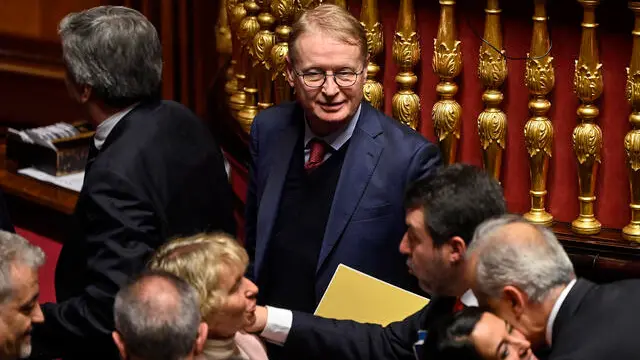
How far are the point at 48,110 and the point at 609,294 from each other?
141 inches

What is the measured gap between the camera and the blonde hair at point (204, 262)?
8.70ft

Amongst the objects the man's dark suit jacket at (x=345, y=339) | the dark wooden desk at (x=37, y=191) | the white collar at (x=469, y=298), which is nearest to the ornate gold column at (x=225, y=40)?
the dark wooden desk at (x=37, y=191)

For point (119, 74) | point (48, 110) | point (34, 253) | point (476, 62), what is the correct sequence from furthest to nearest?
point (48, 110) → point (476, 62) → point (119, 74) → point (34, 253)

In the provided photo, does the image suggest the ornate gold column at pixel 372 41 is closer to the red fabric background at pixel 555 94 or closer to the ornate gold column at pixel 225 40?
the red fabric background at pixel 555 94

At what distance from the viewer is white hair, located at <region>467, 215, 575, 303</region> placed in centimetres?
255

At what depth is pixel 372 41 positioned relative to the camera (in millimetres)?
3928

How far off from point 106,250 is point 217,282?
357mm

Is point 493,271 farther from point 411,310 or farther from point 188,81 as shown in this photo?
point 188,81

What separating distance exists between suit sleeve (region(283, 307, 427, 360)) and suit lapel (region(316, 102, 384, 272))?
0.20 meters

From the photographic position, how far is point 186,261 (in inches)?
106

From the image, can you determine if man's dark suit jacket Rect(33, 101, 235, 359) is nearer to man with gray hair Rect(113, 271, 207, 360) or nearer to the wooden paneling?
man with gray hair Rect(113, 271, 207, 360)

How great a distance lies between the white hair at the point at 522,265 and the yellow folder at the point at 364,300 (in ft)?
1.79

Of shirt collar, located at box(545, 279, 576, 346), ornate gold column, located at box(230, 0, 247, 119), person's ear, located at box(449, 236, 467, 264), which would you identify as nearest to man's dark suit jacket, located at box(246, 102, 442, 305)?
person's ear, located at box(449, 236, 467, 264)

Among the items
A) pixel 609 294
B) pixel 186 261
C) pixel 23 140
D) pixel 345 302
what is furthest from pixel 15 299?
pixel 23 140
